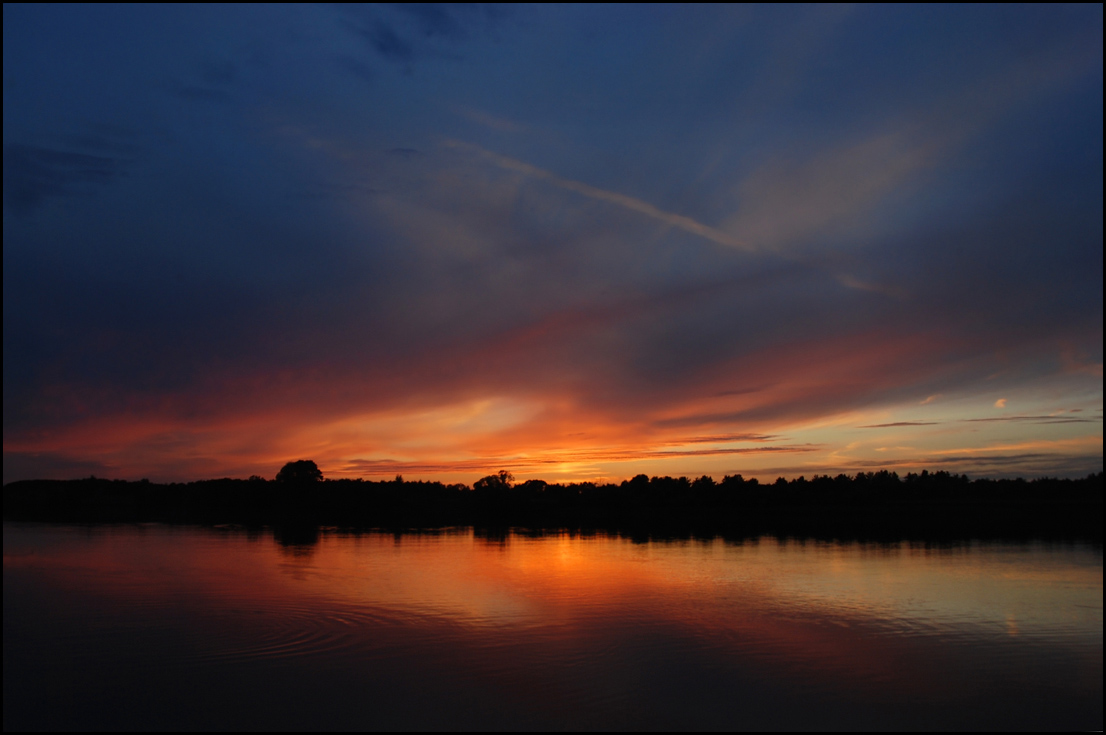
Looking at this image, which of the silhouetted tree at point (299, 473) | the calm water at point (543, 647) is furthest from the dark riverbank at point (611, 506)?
the calm water at point (543, 647)

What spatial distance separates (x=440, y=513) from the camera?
310ft

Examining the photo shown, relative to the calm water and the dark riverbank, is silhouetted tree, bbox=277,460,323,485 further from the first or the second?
the calm water

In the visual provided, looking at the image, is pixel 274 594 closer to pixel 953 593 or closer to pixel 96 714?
pixel 96 714

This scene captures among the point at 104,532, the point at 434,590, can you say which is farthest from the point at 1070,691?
the point at 104,532

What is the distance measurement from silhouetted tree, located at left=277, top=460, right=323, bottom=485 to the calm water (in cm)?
7598

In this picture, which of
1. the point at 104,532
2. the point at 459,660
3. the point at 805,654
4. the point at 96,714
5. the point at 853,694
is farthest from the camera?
the point at 104,532

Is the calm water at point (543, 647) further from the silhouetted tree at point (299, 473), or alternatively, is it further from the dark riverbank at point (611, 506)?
the silhouetted tree at point (299, 473)

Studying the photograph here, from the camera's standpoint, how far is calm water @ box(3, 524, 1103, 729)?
38.9ft

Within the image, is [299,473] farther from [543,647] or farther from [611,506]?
[543,647]

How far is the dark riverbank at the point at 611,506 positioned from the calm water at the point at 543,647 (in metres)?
34.5

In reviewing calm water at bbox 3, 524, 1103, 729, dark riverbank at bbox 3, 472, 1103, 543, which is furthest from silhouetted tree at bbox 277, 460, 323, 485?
calm water at bbox 3, 524, 1103, 729

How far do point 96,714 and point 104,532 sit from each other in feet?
153

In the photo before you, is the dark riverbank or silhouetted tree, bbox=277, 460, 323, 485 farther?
silhouetted tree, bbox=277, 460, 323, 485

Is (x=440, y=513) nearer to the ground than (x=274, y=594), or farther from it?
nearer to the ground
